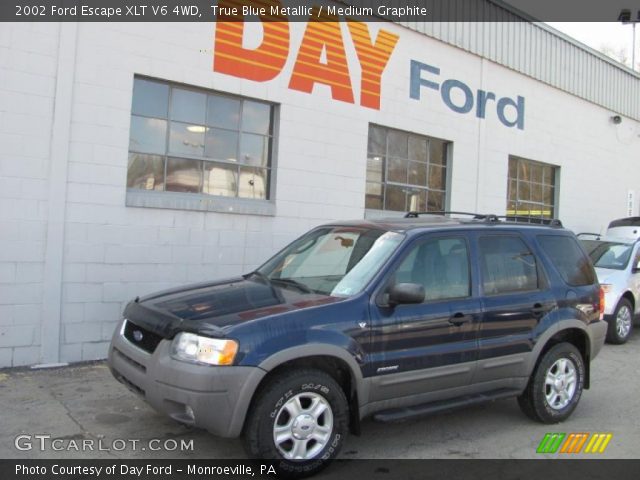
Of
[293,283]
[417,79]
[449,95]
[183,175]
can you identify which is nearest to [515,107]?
[449,95]

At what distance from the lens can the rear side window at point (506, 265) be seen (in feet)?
16.4

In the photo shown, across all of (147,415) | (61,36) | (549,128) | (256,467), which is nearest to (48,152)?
(61,36)

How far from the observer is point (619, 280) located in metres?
9.42

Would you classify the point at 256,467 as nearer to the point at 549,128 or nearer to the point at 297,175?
the point at 297,175

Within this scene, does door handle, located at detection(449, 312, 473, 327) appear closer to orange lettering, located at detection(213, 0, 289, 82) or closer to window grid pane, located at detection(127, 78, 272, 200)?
window grid pane, located at detection(127, 78, 272, 200)

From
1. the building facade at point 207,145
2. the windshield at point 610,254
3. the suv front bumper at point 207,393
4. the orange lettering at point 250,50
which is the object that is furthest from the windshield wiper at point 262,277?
the windshield at point 610,254

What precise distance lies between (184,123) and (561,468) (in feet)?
19.7

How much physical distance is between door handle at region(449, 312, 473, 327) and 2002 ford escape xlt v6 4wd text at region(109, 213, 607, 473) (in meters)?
0.01

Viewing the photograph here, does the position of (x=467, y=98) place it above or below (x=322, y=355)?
above

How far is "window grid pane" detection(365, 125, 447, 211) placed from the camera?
406 inches

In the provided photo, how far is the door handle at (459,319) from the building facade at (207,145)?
168 inches

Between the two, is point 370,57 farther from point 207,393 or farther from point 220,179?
point 207,393

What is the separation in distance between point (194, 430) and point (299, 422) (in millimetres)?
1284

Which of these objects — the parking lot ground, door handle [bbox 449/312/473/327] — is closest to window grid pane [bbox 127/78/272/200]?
the parking lot ground
